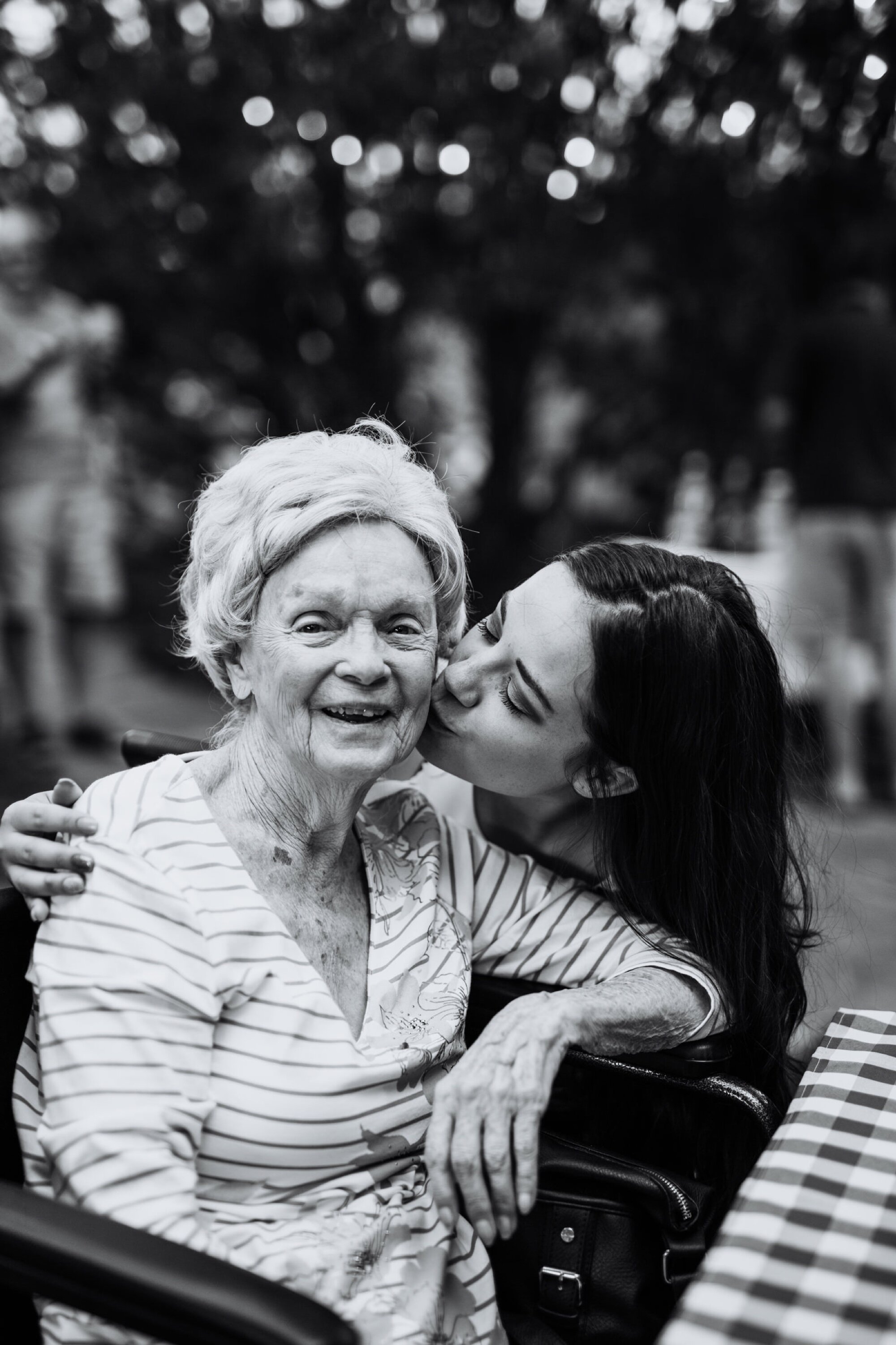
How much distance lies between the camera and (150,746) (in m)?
2.18

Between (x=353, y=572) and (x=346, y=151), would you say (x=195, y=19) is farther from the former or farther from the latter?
(x=353, y=572)

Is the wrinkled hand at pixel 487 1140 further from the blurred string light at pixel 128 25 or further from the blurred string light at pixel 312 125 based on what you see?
the blurred string light at pixel 128 25

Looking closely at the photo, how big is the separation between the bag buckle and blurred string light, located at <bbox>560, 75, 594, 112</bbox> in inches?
195

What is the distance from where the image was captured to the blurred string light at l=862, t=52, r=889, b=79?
3.97 meters

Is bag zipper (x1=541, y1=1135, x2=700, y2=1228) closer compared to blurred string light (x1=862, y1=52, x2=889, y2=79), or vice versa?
bag zipper (x1=541, y1=1135, x2=700, y2=1228)

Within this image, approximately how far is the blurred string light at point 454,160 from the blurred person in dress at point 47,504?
5.78 ft

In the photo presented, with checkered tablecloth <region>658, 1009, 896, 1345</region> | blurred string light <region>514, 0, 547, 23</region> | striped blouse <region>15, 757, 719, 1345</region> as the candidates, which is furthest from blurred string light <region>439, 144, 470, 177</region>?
checkered tablecloth <region>658, 1009, 896, 1345</region>

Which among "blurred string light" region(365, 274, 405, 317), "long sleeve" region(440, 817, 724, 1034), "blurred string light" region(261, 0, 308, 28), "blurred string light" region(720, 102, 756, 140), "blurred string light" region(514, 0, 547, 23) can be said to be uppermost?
"blurred string light" region(261, 0, 308, 28)

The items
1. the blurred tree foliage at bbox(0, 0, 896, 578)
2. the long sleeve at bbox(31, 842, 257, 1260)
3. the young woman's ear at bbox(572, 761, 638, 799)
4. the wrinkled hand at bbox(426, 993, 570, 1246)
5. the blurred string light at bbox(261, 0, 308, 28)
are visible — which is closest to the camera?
the long sleeve at bbox(31, 842, 257, 1260)

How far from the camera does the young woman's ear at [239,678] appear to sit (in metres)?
1.74

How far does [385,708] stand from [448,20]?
4.52 metres

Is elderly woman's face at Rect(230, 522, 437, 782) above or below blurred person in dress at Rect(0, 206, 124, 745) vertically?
below

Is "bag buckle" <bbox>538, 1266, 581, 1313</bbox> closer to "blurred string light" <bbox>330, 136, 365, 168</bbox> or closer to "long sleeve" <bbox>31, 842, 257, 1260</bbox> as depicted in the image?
"long sleeve" <bbox>31, 842, 257, 1260</bbox>

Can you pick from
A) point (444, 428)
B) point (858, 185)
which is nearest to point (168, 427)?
point (444, 428)
